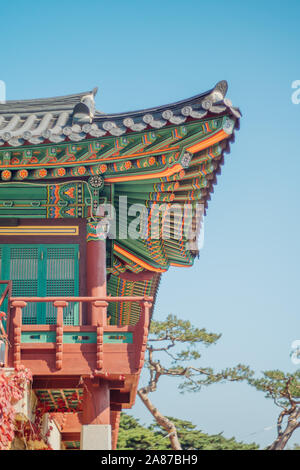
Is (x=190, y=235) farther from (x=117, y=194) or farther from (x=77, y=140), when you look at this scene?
(x=77, y=140)

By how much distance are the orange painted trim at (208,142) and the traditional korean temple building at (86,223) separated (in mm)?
18

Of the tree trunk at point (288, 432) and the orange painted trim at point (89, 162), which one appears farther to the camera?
the tree trunk at point (288, 432)

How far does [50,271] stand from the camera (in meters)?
13.4

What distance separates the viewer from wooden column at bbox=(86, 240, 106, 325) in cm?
1295

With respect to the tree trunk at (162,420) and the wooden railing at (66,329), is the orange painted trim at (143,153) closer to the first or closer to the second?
the wooden railing at (66,329)

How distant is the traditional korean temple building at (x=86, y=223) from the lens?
11648mm

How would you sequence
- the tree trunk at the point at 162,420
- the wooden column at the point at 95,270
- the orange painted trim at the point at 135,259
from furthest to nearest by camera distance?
1. the tree trunk at the point at 162,420
2. the orange painted trim at the point at 135,259
3. the wooden column at the point at 95,270

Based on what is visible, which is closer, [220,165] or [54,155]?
[54,155]

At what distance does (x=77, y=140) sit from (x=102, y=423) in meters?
4.49

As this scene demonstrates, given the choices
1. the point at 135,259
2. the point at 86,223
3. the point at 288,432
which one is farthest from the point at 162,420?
the point at 86,223

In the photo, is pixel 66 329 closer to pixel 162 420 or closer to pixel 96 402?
pixel 96 402

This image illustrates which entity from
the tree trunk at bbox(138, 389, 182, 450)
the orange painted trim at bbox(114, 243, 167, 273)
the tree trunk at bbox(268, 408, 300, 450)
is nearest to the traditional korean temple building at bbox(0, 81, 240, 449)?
the orange painted trim at bbox(114, 243, 167, 273)

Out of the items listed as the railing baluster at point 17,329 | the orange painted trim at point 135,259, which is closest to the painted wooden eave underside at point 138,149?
the orange painted trim at point 135,259
